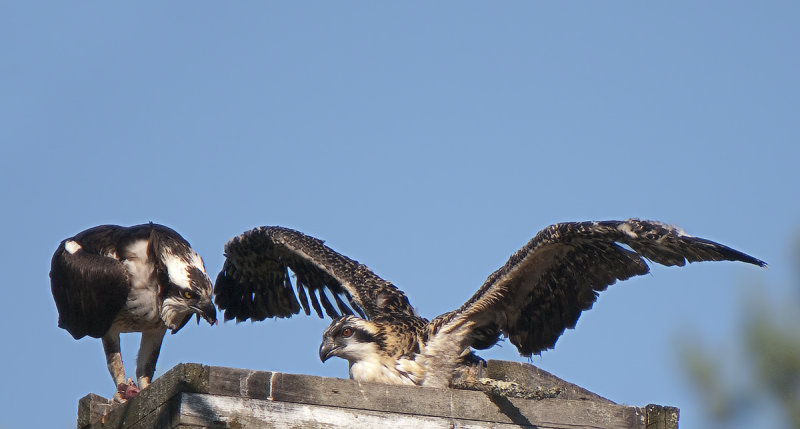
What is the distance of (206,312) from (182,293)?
0.84ft

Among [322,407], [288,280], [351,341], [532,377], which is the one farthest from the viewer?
[288,280]

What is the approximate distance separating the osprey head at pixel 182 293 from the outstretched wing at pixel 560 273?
211 centimetres

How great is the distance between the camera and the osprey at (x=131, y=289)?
1008 centimetres

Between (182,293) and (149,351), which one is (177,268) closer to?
(182,293)

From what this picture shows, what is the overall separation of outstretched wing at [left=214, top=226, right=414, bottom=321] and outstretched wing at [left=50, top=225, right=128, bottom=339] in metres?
2.59

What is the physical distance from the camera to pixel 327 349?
34.7ft

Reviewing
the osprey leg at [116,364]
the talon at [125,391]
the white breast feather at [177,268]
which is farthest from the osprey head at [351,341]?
the talon at [125,391]

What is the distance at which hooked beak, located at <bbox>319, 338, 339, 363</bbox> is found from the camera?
416 inches

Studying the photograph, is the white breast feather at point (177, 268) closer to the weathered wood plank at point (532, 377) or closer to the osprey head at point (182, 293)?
the osprey head at point (182, 293)

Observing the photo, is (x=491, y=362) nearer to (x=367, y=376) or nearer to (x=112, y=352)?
(x=367, y=376)

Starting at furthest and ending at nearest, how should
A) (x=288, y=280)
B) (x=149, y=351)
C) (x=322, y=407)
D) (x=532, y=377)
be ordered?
1. (x=288, y=280)
2. (x=149, y=351)
3. (x=532, y=377)
4. (x=322, y=407)

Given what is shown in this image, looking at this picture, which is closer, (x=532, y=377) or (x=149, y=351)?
(x=532, y=377)

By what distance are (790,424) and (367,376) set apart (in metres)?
11.0

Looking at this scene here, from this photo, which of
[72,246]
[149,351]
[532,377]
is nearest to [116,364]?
[149,351]
